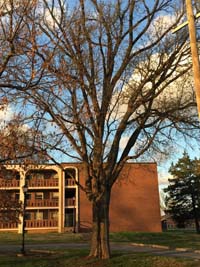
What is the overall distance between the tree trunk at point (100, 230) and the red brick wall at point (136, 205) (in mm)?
30986

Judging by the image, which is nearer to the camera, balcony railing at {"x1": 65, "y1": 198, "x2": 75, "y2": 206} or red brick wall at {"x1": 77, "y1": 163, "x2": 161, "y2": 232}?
balcony railing at {"x1": 65, "y1": 198, "x2": 75, "y2": 206}

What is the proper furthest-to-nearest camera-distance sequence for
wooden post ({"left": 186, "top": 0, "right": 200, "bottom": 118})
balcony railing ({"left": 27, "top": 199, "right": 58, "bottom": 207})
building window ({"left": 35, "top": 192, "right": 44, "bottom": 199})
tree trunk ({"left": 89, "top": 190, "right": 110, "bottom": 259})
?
building window ({"left": 35, "top": 192, "right": 44, "bottom": 199}) → balcony railing ({"left": 27, "top": 199, "right": 58, "bottom": 207}) → tree trunk ({"left": 89, "top": 190, "right": 110, "bottom": 259}) → wooden post ({"left": 186, "top": 0, "right": 200, "bottom": 118})

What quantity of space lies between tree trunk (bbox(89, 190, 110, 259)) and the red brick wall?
102 feet

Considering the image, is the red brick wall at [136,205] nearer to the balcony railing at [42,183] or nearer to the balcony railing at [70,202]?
the balcony railing at [70,202]

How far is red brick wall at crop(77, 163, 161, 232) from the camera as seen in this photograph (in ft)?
162

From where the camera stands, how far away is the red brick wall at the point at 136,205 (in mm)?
49500

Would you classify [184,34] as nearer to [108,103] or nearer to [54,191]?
[108,103]

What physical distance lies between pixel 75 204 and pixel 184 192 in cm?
1463

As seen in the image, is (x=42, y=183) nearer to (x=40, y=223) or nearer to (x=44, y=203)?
(x=44, y=203)

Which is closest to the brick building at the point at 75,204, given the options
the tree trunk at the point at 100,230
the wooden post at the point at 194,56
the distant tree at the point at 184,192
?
the distant tree at the point at 184,192

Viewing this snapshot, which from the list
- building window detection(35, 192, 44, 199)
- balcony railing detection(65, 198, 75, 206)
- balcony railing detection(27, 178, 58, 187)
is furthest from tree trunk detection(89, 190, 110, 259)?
building window detection(35, 192, 44, 199)

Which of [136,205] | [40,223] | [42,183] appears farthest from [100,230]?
[136,205]

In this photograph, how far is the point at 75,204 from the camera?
158ft

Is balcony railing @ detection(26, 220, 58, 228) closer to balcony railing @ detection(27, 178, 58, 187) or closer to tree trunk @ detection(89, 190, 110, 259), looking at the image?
balcony railing @ detection(27, 178, 58, 187)
